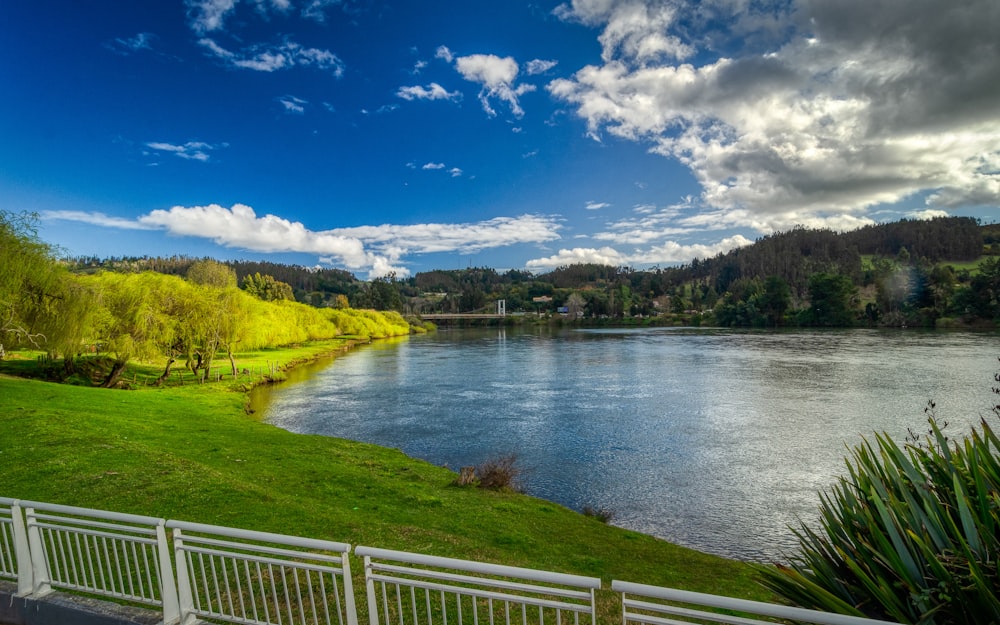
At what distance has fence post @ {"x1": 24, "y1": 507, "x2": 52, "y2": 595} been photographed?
234 inches

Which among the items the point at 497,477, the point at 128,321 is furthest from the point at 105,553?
the point at 128,321

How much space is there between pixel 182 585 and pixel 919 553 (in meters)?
7.44

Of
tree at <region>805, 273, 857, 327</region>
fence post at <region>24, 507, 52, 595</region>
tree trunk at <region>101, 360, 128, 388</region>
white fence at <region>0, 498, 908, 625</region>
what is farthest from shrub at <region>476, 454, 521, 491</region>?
tree at <region>805, 273, 857, 327</region>

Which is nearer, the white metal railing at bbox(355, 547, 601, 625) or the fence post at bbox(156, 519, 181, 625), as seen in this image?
the white metal railing at bbox(355, 547, 601, 625)

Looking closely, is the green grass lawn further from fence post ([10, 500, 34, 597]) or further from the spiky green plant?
fence post ([10, 500, 34, 597])

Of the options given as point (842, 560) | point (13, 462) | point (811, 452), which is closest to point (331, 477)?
point (13, 462)

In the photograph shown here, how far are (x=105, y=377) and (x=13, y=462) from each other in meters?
27.6

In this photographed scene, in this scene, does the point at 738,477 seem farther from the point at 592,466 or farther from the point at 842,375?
the point at 842,375

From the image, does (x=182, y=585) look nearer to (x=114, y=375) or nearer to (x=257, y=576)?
(x=257, y=576)

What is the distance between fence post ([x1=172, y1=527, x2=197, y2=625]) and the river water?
12.0 m

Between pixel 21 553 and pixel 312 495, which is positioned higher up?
pixel 21 553

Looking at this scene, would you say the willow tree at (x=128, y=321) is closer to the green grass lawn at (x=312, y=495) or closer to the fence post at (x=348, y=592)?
the green grass lawn at (x=312, y=495)

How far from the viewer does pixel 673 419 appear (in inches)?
A: 1125

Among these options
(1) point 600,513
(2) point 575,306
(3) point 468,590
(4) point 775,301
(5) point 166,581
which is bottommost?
(1) point 600,513
